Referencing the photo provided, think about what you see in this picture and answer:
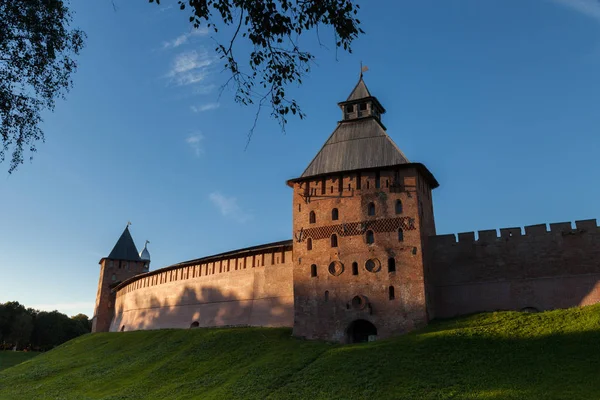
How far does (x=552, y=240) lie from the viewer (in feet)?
81.4

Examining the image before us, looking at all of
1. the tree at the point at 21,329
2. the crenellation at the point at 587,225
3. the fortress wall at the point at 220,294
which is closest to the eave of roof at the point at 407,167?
the fortress wall at the point at 220,294

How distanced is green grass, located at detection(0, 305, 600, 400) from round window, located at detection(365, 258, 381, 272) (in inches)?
154

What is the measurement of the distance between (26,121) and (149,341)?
78.0 feet

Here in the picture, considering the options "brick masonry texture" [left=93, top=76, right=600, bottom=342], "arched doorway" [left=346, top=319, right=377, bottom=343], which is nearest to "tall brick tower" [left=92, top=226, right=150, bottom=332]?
"brick masonry texture" [left=93, top=76, right=600, bottom=342]

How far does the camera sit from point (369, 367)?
63.9 ft

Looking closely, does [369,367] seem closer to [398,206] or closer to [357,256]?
[357,256]

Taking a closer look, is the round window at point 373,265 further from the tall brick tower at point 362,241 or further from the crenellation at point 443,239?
the crenellation at point 443,239

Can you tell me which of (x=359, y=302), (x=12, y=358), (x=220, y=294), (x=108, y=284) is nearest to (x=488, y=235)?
(x=359, y=302)

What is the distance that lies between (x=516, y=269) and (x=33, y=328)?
175 feet

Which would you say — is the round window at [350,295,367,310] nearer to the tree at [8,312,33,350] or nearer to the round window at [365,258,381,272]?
the round window at [365,258,381,272]

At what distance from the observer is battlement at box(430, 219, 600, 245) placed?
960 inches

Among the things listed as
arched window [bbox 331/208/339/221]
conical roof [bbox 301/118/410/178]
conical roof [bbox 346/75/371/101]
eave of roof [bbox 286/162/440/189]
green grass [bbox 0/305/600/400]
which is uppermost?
conical roof [bbox 346/75/371/101]

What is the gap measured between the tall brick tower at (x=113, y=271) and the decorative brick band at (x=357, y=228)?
2752 cm

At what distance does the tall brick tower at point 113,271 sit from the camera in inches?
1875
